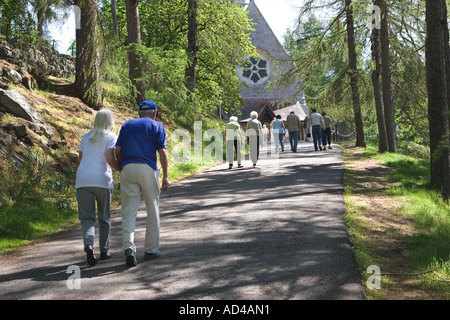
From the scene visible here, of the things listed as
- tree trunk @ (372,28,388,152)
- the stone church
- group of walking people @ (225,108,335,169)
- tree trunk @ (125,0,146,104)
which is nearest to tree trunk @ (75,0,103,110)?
tree trunk @ (125,0,146,104)

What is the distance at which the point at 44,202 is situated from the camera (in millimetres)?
11422

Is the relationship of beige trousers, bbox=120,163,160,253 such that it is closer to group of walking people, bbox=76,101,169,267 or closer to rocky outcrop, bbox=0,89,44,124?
group of walking people, bbox=76,101,169,267

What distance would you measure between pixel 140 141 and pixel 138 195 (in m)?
0.64

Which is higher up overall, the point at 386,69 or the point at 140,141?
the point at 386,69

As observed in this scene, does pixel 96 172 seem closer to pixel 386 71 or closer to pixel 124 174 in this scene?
pixel 124 174

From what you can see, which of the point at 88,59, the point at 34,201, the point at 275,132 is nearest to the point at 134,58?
the point at 88,59

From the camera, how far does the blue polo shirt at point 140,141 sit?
754 cm

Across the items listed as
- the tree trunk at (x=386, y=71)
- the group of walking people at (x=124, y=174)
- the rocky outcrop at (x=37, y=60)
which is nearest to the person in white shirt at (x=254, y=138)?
the tree trunk at (x=386, y=71)

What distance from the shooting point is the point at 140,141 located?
7.57 m

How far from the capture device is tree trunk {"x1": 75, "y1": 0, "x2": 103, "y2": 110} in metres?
16.4

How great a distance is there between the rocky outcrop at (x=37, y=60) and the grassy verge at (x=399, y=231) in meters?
9.35

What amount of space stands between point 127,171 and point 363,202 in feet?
18.4

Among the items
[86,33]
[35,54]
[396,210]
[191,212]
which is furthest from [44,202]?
[35,54]

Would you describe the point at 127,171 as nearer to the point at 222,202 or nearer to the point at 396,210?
the point at 222,202
